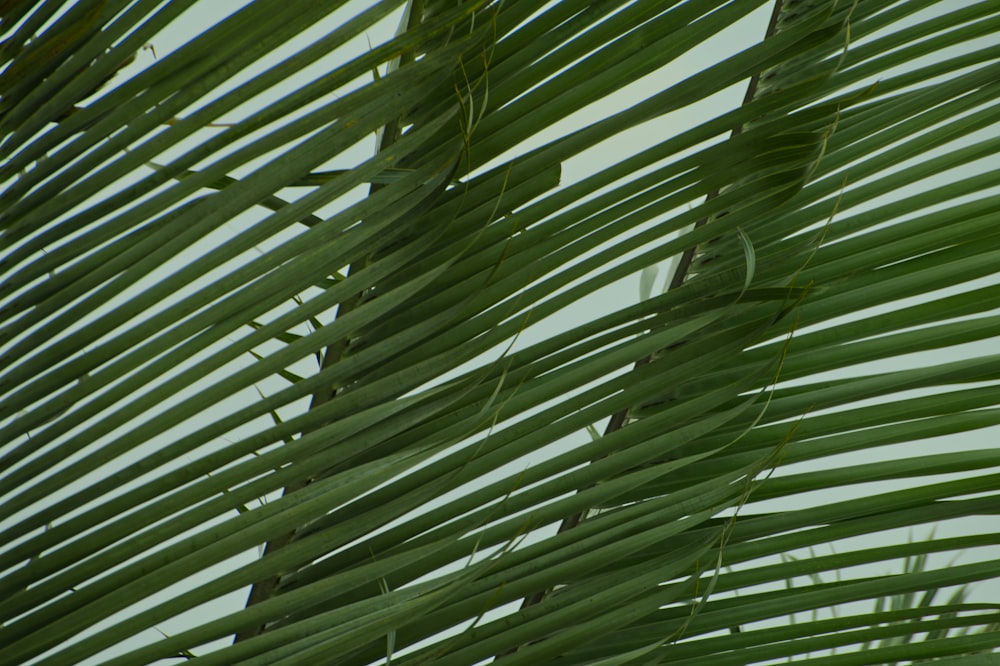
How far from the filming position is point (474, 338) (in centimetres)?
30

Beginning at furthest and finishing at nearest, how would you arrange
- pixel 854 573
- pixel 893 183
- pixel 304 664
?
pixel 854 573
pixel 893 183
pixel 304 664

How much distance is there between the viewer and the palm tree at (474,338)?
0.28 metres

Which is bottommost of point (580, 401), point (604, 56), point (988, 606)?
point (988, 606)

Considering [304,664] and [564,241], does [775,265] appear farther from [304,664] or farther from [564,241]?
[304,664]

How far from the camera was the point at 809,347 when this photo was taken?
0.33m

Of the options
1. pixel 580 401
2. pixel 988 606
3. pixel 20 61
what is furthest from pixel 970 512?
pixel 20 61

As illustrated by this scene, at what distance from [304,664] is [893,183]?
282mm

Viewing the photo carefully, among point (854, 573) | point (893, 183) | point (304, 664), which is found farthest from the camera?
point (854, 573)

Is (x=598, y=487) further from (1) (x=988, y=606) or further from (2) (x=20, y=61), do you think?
(2) (x=20, y=61)

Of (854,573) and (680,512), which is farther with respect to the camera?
(854,573)

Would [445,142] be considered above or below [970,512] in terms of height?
above

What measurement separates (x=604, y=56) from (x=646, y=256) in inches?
2.8

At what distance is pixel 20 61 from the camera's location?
0.34 m

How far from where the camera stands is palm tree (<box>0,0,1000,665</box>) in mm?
277
